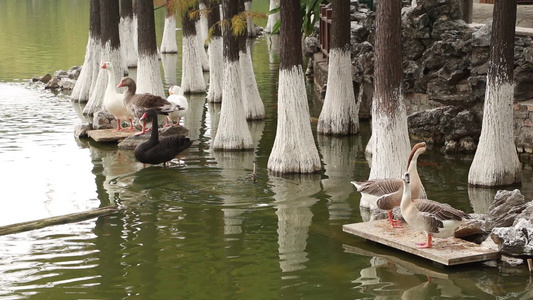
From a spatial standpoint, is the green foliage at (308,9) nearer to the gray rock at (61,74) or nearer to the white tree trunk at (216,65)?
the white tree trunk at (216,65)

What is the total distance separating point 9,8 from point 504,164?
6112cm

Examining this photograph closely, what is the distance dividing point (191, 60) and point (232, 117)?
9751 millimetres

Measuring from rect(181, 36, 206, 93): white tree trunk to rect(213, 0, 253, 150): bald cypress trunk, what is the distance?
9.05m

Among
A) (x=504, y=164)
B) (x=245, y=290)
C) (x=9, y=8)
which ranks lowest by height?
(x=245, y=290)

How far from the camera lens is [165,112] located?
1984 cm

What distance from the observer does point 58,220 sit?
13711 mm

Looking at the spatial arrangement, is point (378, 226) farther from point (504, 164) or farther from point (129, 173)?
point (129, 173)

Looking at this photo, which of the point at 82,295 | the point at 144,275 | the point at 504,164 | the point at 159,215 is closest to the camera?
the point at 82,295

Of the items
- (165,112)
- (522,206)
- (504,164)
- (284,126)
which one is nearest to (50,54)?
(165,112)

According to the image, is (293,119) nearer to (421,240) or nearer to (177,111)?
(177,111)

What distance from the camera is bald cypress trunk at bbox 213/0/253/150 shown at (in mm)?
18672

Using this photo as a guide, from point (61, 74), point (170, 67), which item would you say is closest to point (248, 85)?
point (61, 74)

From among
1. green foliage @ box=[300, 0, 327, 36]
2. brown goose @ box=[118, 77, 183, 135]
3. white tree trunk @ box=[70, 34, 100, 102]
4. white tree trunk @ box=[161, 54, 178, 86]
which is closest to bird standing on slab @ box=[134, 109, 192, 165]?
brown goose @ box=[118, 77, 183, 135]

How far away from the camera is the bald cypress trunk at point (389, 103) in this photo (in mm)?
14141
